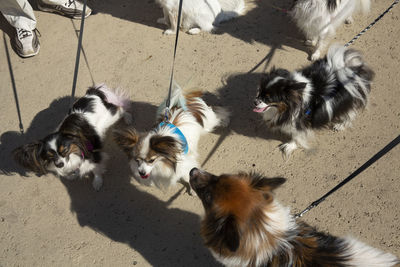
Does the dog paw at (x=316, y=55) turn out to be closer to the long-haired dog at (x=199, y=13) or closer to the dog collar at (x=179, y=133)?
the long-haired dog at (x=199, y=13)

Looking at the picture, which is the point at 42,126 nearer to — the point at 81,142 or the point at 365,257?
the point at 81,142

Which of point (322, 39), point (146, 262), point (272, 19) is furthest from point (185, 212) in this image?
point (272, 19)

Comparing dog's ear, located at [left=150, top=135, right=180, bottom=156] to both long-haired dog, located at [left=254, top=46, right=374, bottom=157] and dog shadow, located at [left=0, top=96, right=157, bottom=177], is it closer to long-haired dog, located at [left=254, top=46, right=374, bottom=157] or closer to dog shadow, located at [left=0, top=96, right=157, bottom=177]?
long-haired dog, located at [left=254, top=46, right=374, bottom=157]

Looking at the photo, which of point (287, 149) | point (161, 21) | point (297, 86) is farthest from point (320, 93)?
point (161, 21)

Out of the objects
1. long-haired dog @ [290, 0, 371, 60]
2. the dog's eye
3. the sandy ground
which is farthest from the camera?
long-haired dog @ [290, 0, 371, 60]

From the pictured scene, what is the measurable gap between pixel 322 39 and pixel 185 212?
9.80ft

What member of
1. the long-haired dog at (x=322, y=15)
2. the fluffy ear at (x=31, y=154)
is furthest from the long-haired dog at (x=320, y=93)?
the fluffy ear at (x=31, y=154)

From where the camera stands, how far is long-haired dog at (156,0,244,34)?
4.05 m

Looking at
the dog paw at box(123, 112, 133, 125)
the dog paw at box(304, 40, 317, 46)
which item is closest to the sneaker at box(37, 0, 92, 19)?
the dog paw at box(123, 112, 133, 125)

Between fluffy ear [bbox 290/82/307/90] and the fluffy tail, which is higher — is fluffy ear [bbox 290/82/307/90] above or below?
above

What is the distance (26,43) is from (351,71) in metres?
4.75

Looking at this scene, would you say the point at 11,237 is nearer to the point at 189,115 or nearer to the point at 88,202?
the point at 88,202

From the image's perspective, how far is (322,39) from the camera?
386 centimetres

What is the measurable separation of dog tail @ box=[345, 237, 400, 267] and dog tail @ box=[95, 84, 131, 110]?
3.02m
